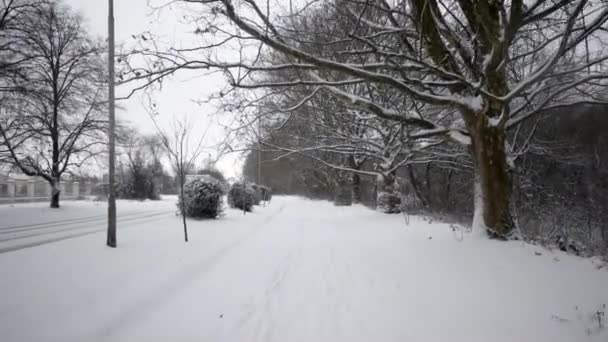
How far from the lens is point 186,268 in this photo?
13.9ft

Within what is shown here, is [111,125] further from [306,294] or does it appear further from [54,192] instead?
[54,192]

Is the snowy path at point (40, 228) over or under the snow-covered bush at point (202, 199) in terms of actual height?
under

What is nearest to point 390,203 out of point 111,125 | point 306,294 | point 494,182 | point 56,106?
point 494,182

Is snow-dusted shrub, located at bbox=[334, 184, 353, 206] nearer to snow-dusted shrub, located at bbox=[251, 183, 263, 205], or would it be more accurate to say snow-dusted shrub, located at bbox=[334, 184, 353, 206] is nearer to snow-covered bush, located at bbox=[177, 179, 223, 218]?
snow-dusted shrub, located at bbox=[251, 183, 263, 205]

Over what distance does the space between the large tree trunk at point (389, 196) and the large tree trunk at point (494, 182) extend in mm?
5182

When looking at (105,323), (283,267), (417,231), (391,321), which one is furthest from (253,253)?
(417,231)

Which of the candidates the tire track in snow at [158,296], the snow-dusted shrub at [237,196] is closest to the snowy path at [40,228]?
the tire track in snow at [158,296]

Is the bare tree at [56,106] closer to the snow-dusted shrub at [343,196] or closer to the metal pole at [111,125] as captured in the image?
the metal pole at [111,125]

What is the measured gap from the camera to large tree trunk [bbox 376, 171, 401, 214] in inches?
387

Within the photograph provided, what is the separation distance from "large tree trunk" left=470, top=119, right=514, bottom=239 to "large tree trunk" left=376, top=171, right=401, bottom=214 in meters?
5.18

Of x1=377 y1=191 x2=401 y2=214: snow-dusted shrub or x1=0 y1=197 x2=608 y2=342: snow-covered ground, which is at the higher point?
x1=377 y1=191 x2=401 y2=214: snow-dusted shrub

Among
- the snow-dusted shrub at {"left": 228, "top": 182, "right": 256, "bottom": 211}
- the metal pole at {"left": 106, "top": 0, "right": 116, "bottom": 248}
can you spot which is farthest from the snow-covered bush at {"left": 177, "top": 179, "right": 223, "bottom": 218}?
the metal pole at {"left": 106, "top": 0, "right": 116, "bottom": 248}

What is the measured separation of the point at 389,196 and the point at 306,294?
7.51m

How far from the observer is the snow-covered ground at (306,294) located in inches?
94.0
